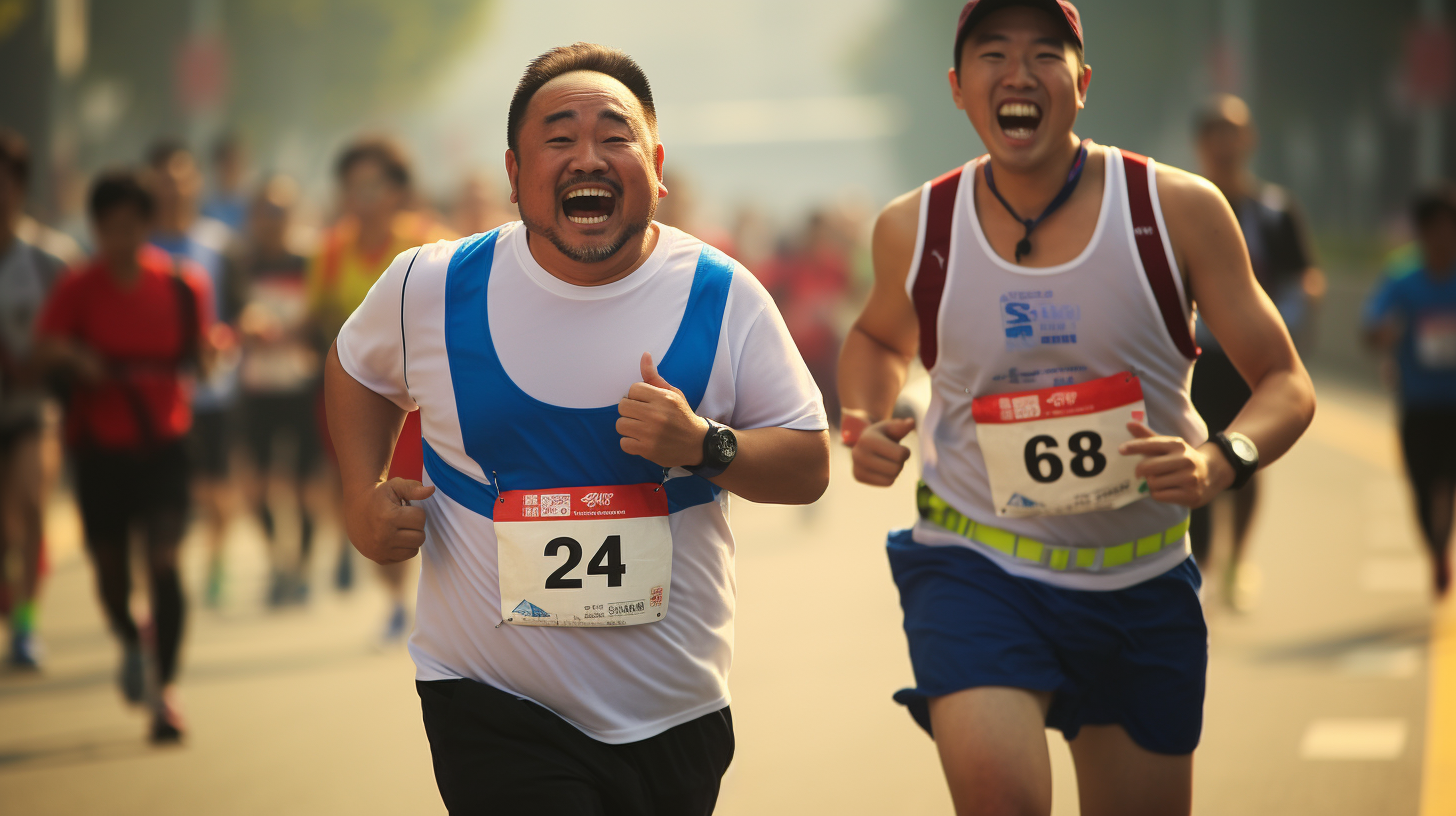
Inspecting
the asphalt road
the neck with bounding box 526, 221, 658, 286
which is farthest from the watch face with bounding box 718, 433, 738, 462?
the asphalt road

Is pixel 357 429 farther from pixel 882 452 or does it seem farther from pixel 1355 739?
pixel 1355 739

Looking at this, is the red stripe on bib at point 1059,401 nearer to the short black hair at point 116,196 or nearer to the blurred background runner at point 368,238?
the short black hair at point 116,196

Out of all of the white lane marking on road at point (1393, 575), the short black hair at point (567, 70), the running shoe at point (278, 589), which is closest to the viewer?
the short black hair at point (567, 70)

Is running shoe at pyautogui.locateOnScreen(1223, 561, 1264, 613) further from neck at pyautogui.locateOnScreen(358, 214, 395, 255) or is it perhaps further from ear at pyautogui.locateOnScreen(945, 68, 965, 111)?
ear at pyautogui.locateOnScreen(945, 68, 965, 111)

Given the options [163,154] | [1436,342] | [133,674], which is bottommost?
[133,674]

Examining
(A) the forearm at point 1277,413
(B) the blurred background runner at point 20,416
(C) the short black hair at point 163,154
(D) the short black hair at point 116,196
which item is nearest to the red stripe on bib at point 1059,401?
(A) the forearm at point 1277,413

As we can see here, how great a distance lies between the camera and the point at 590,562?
3254mm

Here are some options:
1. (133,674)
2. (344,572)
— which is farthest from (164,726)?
(344,572)

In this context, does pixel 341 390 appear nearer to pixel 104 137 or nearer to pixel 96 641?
pixel 96 641

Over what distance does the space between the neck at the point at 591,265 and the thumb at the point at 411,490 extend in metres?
0.48

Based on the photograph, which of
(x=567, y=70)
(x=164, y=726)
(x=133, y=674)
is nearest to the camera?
(x=567, y=70)

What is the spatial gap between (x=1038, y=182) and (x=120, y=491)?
4363 millimetres

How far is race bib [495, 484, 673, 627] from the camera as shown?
3.27 meters

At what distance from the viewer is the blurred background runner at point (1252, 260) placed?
294 inches
